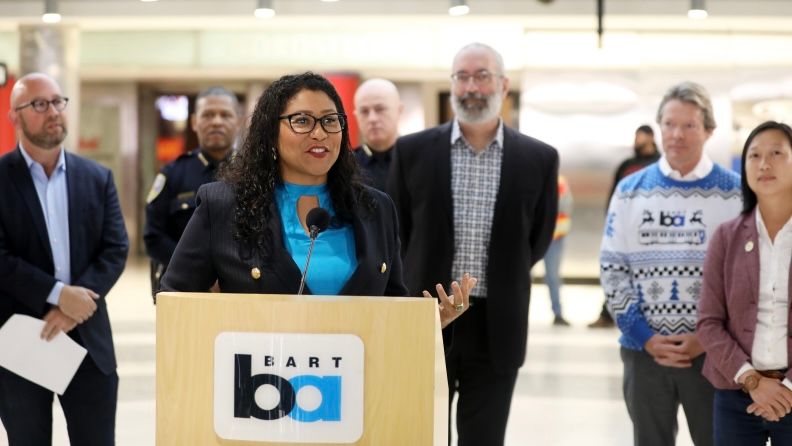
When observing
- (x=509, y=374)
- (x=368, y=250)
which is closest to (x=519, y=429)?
(x=509, y=374)

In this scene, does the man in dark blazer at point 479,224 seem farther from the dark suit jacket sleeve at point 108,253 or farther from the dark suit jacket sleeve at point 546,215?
the dark suit jacket sleeve at point 108,253

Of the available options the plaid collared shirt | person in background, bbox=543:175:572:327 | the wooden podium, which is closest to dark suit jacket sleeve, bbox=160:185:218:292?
the wooden podium

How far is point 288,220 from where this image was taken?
2.68 metres

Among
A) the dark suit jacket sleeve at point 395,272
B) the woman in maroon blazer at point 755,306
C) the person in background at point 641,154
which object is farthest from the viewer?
the person in background at point 641,154

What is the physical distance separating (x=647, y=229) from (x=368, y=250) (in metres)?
1.67

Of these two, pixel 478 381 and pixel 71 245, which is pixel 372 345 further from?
pixel 71 245

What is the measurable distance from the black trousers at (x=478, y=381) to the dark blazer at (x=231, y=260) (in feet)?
4.17

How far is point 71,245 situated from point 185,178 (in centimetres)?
88

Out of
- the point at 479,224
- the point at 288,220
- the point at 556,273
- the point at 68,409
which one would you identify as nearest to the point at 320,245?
the point at 288,220

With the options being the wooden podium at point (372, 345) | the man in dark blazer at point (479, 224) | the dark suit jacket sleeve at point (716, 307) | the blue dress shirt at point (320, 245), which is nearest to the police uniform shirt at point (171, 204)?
the man in dark blazer at point (479, 224)

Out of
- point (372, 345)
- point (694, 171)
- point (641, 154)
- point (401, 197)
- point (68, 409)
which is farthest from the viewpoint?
point (641, 154)

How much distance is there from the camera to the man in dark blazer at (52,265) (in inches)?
151

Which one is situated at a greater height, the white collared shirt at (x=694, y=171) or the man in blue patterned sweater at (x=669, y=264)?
the white collared shirt at (x=694, y=171)

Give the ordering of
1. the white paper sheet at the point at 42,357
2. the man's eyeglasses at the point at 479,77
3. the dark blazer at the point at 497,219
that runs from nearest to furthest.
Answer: the white paper sheet at the point at 42,357 → the dark blazer at the point at 497,219 → the man's eyeglasses at the point at 479,77
